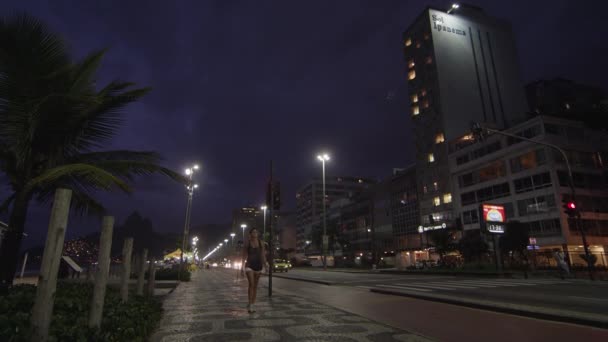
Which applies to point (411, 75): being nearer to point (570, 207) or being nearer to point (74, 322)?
point (570, 207)

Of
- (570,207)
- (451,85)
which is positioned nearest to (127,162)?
(570,207)

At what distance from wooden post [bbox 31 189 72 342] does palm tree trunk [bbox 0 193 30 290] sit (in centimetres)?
272

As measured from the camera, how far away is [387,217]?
71.1m

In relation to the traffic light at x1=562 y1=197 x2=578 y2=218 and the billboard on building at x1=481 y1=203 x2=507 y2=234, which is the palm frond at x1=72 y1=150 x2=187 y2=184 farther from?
the billboard on building at x1=481 y1=203 x2=507 y2=234

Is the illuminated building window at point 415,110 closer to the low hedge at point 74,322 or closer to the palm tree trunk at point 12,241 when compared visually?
the low hedge at point 74,322

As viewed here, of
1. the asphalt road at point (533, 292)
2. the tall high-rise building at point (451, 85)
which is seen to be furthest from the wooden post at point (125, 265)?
the tall high-rise building at point (451, 85)

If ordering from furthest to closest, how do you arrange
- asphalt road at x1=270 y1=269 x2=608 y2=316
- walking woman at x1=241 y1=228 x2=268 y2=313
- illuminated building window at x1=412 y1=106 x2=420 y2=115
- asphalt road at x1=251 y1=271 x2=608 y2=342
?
illuminated building window at x1=412 y1=106 x2=420 y2=115 → asphalt road at x1=270 y1=269 x2=608 y2=316 → walking woman at x1=241 y1=228 x2=268 y2=313 → asphalt road at x1=251 y1=271 x2=608 y2=342

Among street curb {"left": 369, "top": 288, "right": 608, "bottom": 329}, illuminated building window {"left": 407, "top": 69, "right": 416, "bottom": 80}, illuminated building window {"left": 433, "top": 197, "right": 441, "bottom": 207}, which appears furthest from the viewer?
illuminated building window {"left": 407, "top": 69, "right": 416, "bottom": 80}

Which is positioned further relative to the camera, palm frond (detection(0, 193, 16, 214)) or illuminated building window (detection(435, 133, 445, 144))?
illuminated building window (detection(435, 133, 445, 144))

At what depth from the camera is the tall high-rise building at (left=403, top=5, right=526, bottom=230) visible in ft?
201

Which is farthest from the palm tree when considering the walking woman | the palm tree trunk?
the walking woman

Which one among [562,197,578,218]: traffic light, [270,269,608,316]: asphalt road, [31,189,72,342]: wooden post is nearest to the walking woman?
[31,189,72,342]: wooden post

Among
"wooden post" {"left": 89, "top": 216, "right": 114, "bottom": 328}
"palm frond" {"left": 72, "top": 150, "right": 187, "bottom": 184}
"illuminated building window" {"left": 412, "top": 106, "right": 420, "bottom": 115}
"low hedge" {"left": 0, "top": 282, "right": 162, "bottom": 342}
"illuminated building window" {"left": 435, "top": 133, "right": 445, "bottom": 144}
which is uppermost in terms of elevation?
"illuminated building window" {"left": 412, "top": 106, "right": 420, "bottom": 115}

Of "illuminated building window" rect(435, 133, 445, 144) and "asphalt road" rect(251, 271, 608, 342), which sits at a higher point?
"illuminated building window" rect(435, 133, 445, 144)
